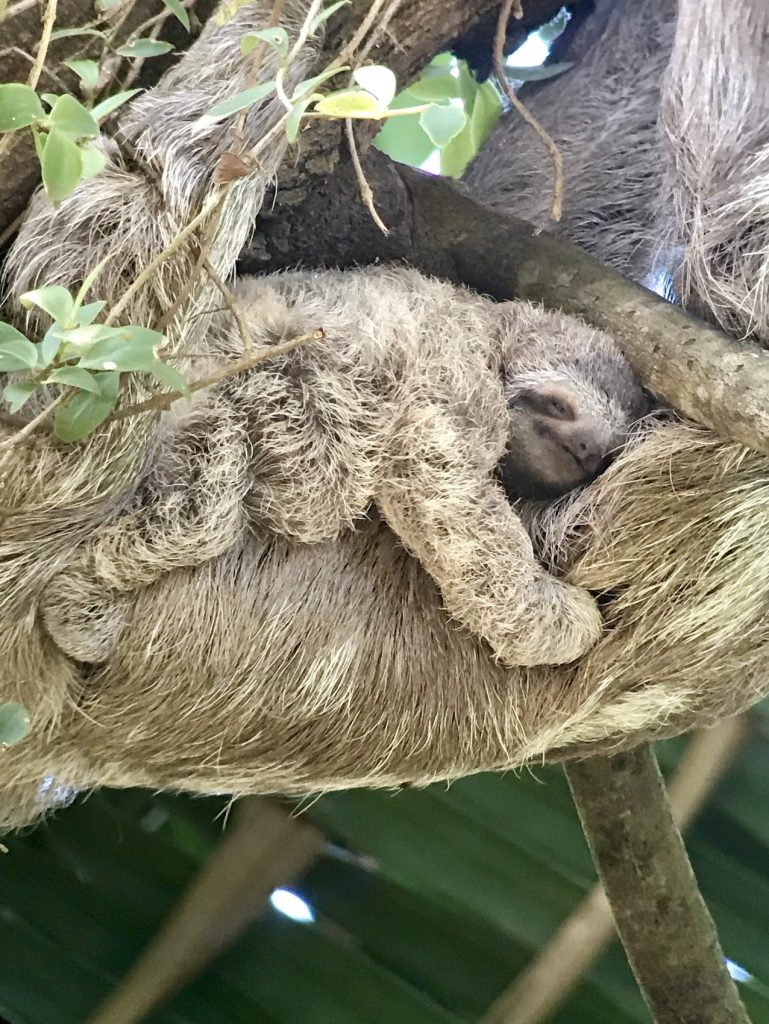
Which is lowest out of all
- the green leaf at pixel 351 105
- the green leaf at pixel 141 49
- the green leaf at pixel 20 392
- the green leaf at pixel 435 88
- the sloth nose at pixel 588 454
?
the sloth nose at pixel 588 454

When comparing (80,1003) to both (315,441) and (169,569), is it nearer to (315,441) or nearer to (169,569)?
(169,569)

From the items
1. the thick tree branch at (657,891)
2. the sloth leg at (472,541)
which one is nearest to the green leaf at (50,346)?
the sloth leg at (472,541)

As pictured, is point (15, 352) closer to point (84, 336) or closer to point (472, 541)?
point (84, 336)

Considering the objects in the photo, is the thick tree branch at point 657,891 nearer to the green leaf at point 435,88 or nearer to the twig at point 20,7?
the green leaf at point 435,88

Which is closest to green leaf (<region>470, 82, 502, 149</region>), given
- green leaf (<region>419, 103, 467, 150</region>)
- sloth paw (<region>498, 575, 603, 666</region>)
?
sloth paw (<region>498, 575, 603, 666</region>)

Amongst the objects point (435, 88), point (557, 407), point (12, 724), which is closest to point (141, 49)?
point (435, 88)
